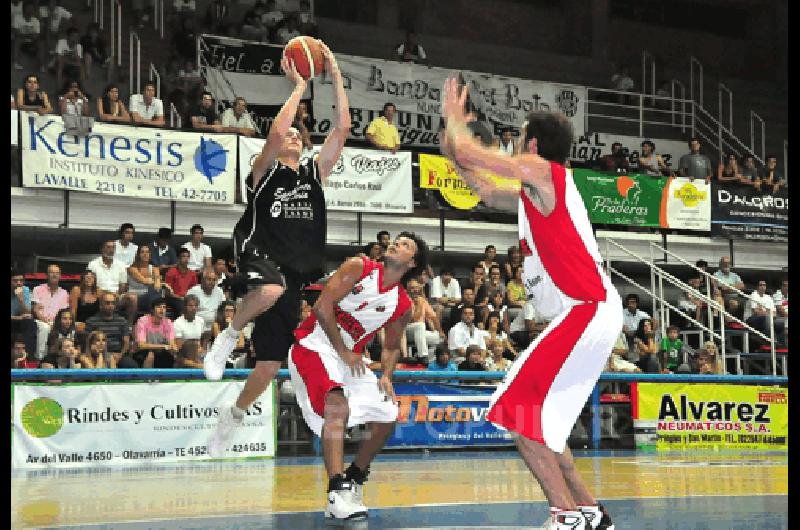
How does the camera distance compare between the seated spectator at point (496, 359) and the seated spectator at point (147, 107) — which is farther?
the seated spectator at point (147, 107)

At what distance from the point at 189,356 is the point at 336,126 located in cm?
714

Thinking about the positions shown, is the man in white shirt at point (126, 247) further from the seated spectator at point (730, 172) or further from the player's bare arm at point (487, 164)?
the seated spectator at point (730, 172)

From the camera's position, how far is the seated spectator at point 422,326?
16438 mm

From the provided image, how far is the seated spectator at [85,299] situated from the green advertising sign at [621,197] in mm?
9200

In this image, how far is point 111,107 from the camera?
57.8 feet

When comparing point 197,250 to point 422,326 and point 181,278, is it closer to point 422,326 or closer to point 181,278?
point 181,278

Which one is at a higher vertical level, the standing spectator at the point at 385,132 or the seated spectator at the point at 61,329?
the standing spectator at the point at 385,132

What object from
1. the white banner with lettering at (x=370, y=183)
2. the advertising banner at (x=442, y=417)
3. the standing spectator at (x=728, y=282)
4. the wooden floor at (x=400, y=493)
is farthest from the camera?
the standing spectator at (x=728, y=282)

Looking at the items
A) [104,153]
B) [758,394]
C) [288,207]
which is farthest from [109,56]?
[288,207]

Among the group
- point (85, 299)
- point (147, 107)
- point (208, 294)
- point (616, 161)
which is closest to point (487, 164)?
point (85, 299)

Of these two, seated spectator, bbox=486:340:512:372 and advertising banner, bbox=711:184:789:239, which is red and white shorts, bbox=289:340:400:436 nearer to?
seated spectator, bbox=486:340:512:372

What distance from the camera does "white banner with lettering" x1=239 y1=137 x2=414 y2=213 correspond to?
62.2 ft

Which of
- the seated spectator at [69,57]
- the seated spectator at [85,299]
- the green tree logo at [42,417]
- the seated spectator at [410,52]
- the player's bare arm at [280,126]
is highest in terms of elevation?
the seated spectator at [410,52]

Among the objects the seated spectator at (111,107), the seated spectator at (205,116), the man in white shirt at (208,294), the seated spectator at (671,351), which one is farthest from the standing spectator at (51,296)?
the seated spectator at (671,351)
